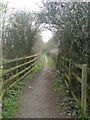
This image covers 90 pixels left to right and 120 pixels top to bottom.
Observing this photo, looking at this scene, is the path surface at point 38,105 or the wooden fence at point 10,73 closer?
the path surface at point 38,105

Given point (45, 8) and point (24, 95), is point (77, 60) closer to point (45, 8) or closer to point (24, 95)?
point (24, 95)

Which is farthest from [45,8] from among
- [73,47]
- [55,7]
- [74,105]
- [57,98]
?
[74,105]

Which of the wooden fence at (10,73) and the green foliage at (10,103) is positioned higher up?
the wooden fence at (10,73)

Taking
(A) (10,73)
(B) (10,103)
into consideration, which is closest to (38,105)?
(B) (10,103)

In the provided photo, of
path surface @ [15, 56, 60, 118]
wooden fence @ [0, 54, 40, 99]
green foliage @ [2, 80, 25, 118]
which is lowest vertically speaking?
path surface @ [15, 56, 60, 118]

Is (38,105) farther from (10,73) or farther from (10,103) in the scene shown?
(10,73)

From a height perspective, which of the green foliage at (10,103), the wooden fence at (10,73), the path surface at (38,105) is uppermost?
the wooden fence at (10,73)

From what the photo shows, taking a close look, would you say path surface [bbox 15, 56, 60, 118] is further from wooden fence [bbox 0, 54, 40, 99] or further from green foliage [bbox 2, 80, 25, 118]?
wooden fence [bbox 0, 54, 40, 99]

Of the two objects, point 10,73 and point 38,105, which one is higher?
point 10,73

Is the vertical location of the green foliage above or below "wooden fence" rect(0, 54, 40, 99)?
below

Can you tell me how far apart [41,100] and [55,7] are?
17.8ft

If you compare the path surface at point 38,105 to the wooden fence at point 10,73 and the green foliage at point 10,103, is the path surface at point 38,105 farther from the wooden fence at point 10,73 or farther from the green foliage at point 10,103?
the wooden fence at point 10,73

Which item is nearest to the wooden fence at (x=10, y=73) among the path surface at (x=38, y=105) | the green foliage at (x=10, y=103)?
the green foliage at (x=10, y=103)

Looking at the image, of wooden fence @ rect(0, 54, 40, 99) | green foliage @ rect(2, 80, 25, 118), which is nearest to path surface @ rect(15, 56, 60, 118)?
green foliage @ rect(2, 80, 25, 118)
